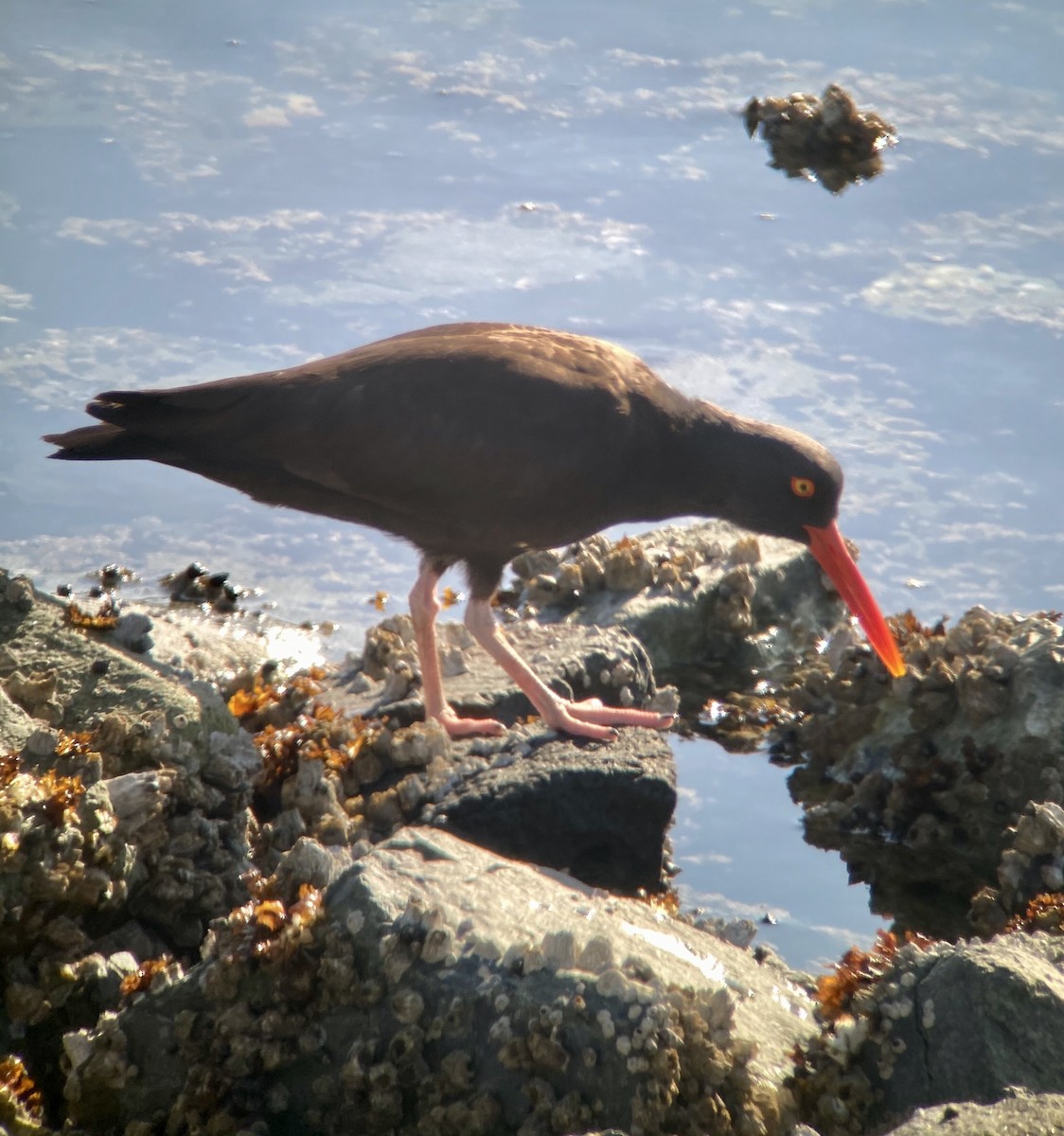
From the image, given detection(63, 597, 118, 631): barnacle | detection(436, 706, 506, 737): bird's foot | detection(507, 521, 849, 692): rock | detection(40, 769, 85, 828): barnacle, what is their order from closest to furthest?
detection(40, 769, 85, 828): barnacle, detection(63, 597, 118, 631): barnacle, detection(436, 706, 506, 737): bird's foot, detection(507, 521, 849, 692): rock

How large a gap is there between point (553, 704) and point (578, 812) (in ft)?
2.01

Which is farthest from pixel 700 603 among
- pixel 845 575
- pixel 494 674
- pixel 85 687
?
pixel 85 687

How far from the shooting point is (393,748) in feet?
14.8

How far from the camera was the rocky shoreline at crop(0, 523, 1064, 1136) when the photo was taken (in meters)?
Answer: 2.68

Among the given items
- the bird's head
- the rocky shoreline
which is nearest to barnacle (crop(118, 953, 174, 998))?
the rocky shoreline

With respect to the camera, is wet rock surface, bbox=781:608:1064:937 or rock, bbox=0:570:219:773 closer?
rock, bbox=0:570:219:773

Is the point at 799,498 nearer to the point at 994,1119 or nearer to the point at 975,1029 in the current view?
the point at 975,1029

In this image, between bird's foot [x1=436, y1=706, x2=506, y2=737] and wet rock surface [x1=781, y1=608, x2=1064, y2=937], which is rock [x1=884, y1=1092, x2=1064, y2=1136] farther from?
bird's foot [x1=436, y1=706, x2=506, y2=737]

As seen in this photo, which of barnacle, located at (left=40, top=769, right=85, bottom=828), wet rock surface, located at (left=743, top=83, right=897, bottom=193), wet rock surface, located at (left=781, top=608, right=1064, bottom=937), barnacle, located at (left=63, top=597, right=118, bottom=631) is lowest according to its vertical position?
wet rock surface, located at (left=781, top=608, right=1064, bottom=937)

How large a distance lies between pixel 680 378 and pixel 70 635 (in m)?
3.78

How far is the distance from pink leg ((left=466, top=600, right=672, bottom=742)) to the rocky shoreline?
123 millimetres

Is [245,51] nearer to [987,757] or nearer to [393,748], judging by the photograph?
[393,748]

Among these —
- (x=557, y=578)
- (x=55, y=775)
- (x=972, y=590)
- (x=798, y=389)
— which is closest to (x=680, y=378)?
(x=798, y=389)

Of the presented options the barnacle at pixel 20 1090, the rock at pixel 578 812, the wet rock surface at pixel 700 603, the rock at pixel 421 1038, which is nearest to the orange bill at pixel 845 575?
the wet rock surface at pixel 700 603
